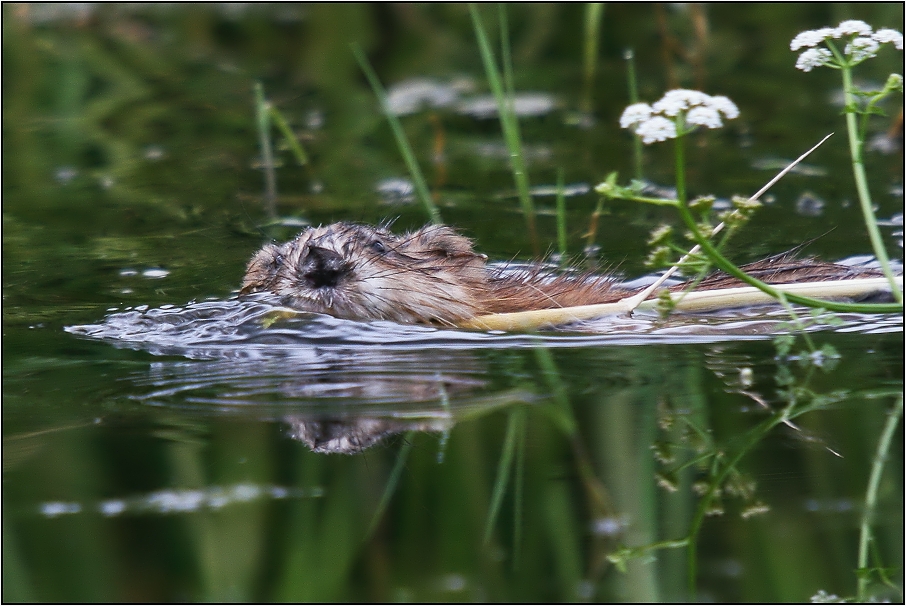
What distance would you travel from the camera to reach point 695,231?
3.44 m

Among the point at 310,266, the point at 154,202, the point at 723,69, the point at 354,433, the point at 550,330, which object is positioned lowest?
the point at 354,433

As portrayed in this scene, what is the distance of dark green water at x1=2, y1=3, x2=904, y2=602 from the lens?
2631 millimetres

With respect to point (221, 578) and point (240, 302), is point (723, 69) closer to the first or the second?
point (240, 302)

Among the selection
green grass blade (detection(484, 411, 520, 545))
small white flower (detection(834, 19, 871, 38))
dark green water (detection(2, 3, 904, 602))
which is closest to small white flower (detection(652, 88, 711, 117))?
small white flower (detection(834, 19, 871, 38))

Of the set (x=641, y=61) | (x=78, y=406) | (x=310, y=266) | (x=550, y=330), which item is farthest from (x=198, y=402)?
(x=641, y=61)

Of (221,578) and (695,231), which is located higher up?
(695,231)

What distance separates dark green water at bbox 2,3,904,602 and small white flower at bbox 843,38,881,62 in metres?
1.07

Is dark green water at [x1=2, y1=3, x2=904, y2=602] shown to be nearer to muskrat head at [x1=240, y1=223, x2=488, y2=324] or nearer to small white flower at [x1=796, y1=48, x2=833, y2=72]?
muskrat head at [x1=240, y1=223, x2=488, y2=324]

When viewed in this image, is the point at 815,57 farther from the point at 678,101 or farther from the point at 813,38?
the point at 678,101

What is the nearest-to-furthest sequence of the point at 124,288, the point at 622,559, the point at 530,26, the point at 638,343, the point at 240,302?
the point at 622,559 → the point at 638,343 → the point at 240,302 → the point at 124,288 → the point at 530,26

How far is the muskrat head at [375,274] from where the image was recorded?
468 centimetres

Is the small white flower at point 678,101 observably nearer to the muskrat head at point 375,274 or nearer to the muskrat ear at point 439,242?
the muskrat head at point 375,274

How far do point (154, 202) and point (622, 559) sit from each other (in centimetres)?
582

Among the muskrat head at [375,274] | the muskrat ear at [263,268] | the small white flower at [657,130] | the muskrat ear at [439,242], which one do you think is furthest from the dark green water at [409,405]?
the small white flower at [657,130]
